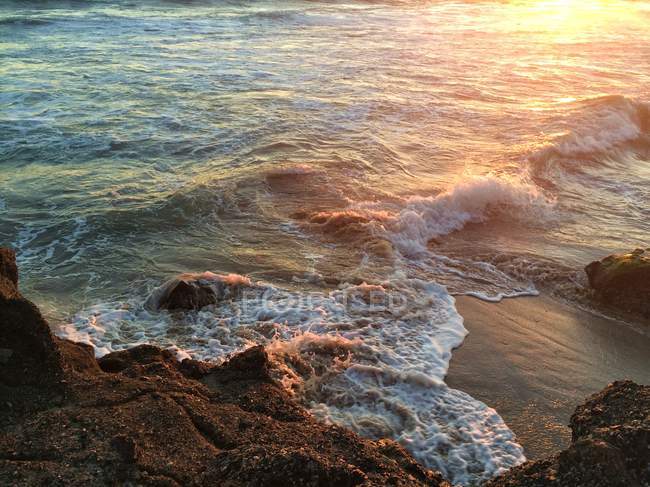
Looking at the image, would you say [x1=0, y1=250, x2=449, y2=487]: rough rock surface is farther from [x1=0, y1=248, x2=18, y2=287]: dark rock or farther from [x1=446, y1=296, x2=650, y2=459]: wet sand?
[x1=446, y1=296, x2=650, y2=459]: wet sand

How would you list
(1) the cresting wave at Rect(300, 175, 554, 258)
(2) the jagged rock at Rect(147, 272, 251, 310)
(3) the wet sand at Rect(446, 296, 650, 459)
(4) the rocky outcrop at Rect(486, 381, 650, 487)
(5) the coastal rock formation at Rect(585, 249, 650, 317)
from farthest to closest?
(1) the cresting wave at Rect(300, 175, 554, 258) → (5) the coastal rock formation at Rect(585, 249, 650, 317) → (2) the jagged rock at Rect(147, 272, 251, 310) → (3) the wet sand at Rect(446, 296, 650, 459) → (4) the rocky outcrop at Rect(486, 381, 650, 487)

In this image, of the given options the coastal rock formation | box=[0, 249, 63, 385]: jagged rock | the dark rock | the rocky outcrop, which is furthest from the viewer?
the coastal rock formation

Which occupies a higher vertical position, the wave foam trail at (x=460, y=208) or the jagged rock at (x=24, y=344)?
the jagged rock at (x=24, y=344)

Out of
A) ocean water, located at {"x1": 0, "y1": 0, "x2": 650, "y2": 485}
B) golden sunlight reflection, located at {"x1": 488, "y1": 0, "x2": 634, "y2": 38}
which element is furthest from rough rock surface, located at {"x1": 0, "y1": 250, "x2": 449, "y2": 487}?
golden sunlight reflection, located at {"x1": 488, "y1": 0, "x2": 634, "y2": 38}

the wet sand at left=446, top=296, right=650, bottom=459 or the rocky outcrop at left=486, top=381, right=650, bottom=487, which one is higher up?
A: the rocky outcrop at left=486, top=381, right=650, bottom=487

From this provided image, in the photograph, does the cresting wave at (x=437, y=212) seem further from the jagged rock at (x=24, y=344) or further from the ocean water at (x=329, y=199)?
the jagged rock at (x=24, y=344)

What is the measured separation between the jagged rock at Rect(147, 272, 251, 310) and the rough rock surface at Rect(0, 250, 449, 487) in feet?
6.26

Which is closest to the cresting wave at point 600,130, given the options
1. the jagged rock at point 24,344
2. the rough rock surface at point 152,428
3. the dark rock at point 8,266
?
the rough rock surface at point 152,428

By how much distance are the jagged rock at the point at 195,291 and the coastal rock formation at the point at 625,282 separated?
4.12 m

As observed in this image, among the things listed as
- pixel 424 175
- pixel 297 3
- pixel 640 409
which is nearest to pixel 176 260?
pixel 424 175

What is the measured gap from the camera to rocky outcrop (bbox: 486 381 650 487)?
9.52ft

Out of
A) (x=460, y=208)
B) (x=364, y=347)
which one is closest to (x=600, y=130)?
(x=460, y=208)

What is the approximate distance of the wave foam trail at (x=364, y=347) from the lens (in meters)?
4.65

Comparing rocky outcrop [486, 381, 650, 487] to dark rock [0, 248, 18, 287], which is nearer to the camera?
rocky outcrop [486, 381, 650, 487]
